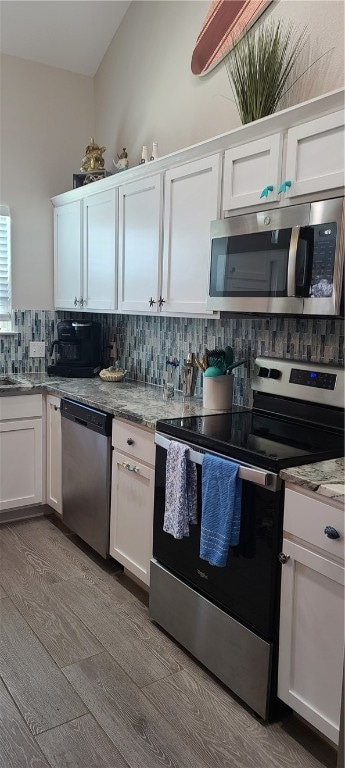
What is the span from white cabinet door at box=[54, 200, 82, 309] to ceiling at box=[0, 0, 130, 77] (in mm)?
984

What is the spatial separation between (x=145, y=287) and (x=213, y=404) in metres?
0.77

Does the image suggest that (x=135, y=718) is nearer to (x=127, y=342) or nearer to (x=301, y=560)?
(x=301, y=560)

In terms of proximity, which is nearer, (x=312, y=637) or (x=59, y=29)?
(x=312, y=637)

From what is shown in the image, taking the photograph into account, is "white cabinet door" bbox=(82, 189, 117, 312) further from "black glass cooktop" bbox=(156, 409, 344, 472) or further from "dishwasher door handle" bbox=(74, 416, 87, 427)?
"black glass cooktop" bbox=(156, 409, 344, 472)

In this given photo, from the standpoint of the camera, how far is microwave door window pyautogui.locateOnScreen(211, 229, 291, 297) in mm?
1950

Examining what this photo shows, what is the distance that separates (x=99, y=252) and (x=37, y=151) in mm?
994

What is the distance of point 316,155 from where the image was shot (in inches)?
73.0

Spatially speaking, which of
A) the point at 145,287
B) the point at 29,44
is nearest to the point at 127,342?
the point at 145,287

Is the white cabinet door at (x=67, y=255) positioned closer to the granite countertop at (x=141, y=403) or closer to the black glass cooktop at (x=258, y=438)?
the granite countertop at (x=141, y=403)

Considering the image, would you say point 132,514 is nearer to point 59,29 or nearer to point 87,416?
point 87,416

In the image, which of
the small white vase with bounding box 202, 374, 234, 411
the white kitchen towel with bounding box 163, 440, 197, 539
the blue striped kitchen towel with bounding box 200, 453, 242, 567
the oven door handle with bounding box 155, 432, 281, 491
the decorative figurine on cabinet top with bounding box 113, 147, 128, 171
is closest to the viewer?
the oven door handle with bounding box 155, 432, 281, 491

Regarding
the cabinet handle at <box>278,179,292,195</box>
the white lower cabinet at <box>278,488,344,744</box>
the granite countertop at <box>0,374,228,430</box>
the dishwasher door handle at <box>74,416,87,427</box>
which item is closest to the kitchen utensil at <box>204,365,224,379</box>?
the granite countertop at <box>0,374,228,430</box>

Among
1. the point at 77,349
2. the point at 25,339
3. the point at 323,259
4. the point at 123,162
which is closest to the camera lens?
the point at 323,259

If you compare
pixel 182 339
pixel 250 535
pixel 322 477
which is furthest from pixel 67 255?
pixel 322 477
